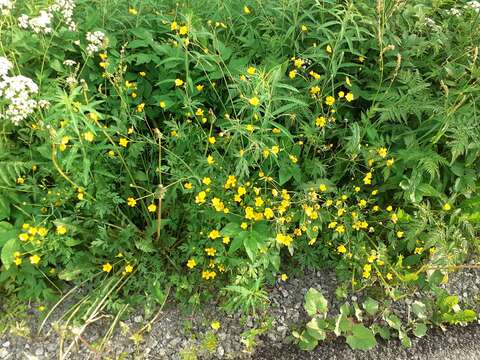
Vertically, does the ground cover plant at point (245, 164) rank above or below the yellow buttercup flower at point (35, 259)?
above

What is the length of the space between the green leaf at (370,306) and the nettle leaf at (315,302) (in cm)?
22

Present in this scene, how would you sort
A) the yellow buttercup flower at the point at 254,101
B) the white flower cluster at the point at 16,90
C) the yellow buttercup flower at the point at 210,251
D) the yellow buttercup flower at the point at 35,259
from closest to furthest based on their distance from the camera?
1. the white flower cluster at the point at 16,90
2. the yellow buttercup flower at the point at 254,101
3. the yellow buttercup flower at the point at 35,259
4. the yellow buttercup flower at the point at 210,251

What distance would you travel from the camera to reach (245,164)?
7.11 feet

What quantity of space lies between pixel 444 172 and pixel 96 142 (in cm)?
198

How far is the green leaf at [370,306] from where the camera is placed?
95.7 inches

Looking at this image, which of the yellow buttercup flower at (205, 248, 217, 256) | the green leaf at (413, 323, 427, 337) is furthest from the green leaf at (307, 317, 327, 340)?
the yellow buttercup flower at (205, 248, 217, 256)

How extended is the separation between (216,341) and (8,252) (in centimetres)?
115

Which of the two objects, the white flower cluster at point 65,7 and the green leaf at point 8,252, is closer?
the green leaf at point 8,252

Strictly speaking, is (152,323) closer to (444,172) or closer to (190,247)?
(190,247)

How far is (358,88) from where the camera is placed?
102 inches

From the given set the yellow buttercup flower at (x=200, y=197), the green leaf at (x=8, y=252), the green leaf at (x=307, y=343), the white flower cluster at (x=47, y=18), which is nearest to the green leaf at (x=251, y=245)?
the yellow buttercup flower at (x=200, y=197)

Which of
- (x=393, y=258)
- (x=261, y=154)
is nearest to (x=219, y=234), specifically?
(x=261, y=154)

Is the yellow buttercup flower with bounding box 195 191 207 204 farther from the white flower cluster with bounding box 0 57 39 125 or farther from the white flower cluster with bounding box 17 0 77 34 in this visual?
the white flower cluster with bounding box 17 0 77 34

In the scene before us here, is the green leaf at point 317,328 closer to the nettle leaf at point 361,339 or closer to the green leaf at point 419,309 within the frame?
the nettle leaf at point 361,339
